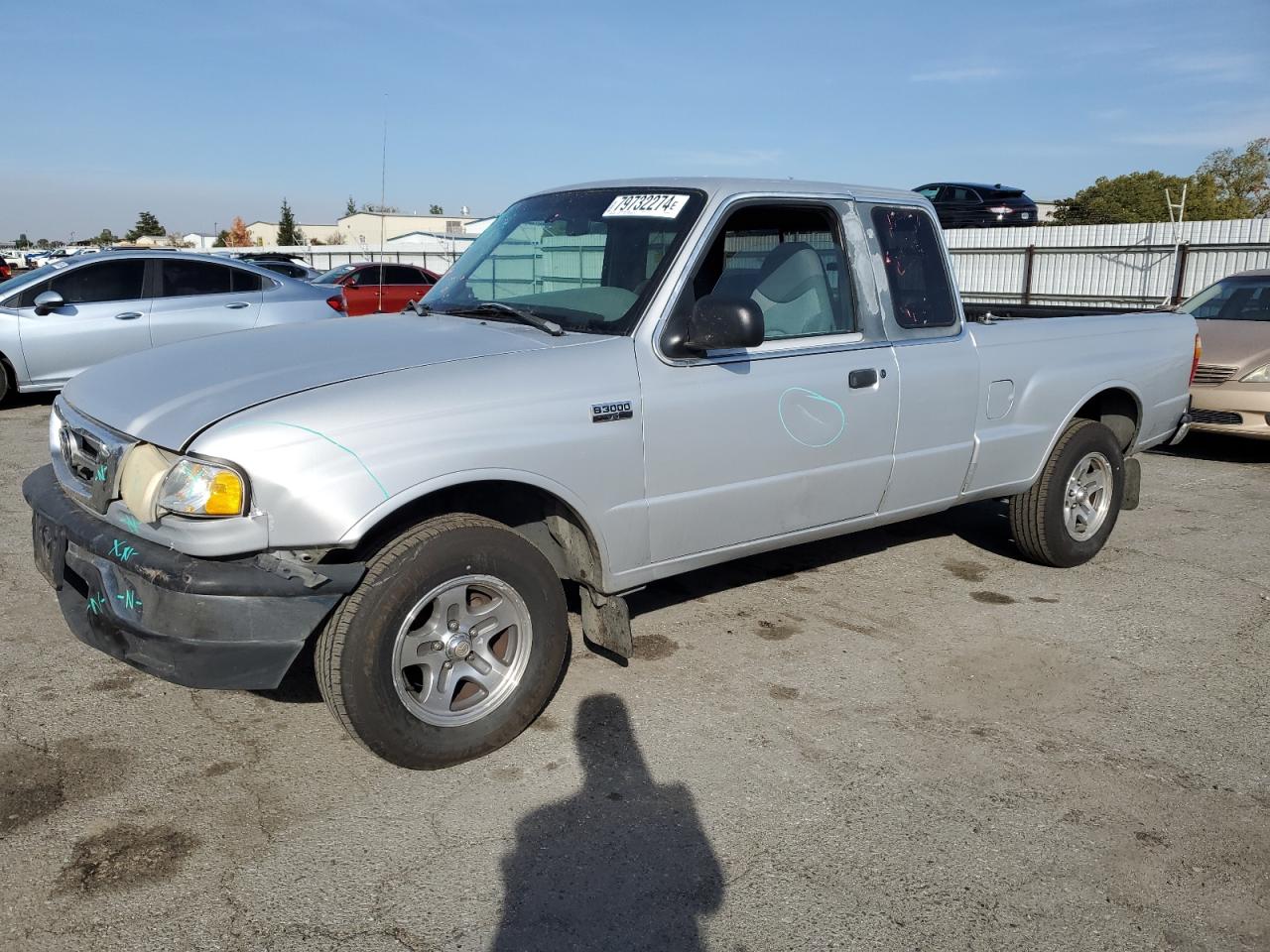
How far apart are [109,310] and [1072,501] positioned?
8801 mm

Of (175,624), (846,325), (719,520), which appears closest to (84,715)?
(175,624)

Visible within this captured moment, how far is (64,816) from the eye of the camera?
9.85ft

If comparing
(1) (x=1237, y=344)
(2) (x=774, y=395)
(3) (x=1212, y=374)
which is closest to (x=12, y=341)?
(2) (x=774, y=395)

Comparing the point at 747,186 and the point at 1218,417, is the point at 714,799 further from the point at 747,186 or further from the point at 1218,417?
the point at 1218,417

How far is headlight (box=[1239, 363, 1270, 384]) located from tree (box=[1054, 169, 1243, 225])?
140 feet

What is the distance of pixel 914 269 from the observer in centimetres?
463

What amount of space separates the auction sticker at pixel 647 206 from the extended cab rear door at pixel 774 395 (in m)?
0.19

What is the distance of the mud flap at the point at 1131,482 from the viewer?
18.5ft

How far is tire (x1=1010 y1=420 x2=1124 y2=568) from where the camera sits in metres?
5.30

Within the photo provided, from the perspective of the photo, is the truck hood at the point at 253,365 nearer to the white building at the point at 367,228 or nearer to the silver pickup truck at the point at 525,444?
the silver pickup truck at the point at 525,444

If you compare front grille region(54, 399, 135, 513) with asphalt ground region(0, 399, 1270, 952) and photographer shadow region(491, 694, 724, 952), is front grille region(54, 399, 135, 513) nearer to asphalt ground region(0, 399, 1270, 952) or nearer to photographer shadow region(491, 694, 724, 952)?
asphalt ground region(0, 399, 1270, 952)

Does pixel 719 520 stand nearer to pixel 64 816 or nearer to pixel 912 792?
pixel 912 792

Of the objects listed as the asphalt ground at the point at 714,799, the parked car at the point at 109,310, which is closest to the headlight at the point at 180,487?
the asphalt ground at the point at 714,799

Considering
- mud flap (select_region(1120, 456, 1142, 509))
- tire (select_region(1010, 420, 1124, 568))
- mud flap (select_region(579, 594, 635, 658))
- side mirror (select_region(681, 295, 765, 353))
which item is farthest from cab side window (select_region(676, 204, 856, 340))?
mud flap (select_region(1120, 456, 1142, 509))
